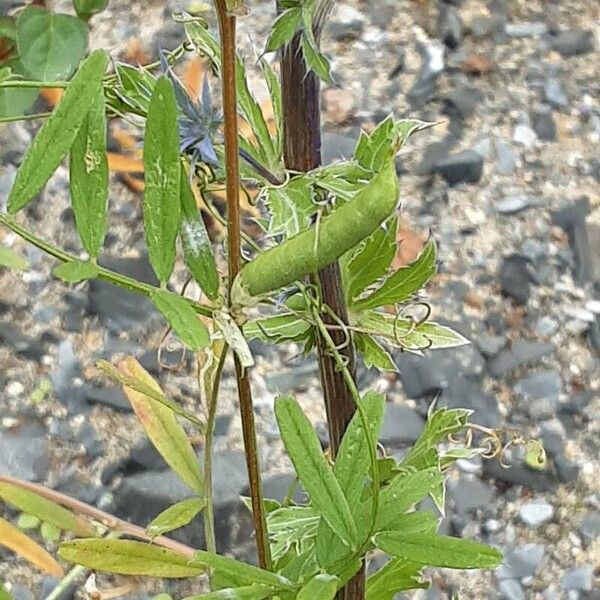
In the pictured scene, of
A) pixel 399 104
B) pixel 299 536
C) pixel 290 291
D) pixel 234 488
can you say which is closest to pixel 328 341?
pixel 290 291

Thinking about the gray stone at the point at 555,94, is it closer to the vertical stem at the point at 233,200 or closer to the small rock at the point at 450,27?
the small rock at the point at 450,27

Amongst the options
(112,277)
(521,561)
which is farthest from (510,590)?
(112,277)

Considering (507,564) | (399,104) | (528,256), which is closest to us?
Result: (507,564)

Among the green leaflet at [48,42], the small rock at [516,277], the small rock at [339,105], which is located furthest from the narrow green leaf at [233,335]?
the small rock at [339,105]

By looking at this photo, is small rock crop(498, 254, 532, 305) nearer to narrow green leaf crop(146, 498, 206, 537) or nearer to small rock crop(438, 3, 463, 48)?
small rock crop(438, 3, 463, 48)

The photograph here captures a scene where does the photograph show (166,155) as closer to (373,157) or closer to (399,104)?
(373,157)

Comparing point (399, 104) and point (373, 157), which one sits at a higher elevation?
point (373, 157)

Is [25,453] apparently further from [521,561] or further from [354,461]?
[354,461]
